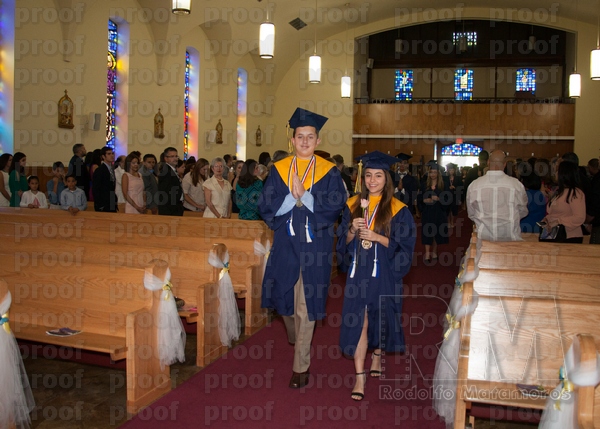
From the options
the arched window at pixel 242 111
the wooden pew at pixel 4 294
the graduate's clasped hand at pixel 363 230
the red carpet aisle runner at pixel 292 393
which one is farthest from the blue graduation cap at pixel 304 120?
the arched window at pixel 242 111

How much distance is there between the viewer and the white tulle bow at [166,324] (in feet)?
14.3

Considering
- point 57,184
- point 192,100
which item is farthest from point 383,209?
point 192,100

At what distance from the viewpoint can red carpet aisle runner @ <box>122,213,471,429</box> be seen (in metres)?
3.98

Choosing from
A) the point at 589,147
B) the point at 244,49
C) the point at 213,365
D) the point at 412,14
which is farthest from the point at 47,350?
the point at 589,147

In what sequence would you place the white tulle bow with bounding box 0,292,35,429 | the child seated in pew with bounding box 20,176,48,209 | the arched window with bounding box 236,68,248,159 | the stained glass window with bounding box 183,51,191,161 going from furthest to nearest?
the arched window with bounding box 236,68,248,159 < the stained glass window with bounding box 183,51,191,161 < the child seated in pew with bounding box 20,176,48,209 < the white tulle bow with bounding box 0,292,35,429

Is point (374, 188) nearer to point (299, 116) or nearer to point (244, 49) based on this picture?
point (299, 116)

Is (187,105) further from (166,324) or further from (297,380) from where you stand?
(297,380)

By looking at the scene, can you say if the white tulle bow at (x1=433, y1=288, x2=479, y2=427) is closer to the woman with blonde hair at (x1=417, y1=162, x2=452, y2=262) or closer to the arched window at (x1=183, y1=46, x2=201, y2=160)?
the woman with blonde hair at (x1=417, y1=162, x2=452, y2=262)

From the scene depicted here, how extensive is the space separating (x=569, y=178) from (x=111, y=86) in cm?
1077

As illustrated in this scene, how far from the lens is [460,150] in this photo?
81.7ft

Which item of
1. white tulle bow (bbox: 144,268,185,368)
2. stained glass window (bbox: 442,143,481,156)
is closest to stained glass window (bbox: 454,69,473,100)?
stained glass window (bbox: 442,143,481,156)

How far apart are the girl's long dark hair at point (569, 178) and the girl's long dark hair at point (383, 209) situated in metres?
3.01

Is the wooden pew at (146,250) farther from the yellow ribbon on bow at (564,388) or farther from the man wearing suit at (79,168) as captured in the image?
the yellow ribbon on bow at (564,388)

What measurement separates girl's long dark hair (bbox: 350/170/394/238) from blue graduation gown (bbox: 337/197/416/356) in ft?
0.15
